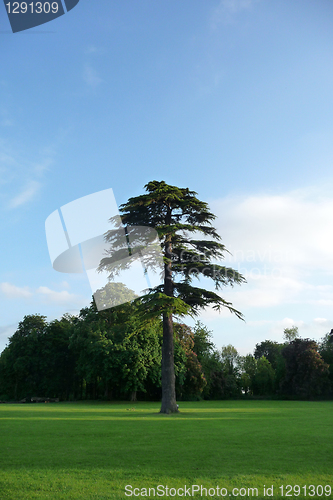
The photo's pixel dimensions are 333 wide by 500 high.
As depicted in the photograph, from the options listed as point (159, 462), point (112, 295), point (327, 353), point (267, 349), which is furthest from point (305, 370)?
point (159, 462)

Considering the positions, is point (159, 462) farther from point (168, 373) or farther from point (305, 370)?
point (305, 370)

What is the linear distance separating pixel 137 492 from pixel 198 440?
528 centimetres

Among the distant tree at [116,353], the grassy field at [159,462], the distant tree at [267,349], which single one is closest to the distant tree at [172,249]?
the grassy field at [159,462]

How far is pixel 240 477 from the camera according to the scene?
672 cm

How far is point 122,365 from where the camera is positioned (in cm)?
3972

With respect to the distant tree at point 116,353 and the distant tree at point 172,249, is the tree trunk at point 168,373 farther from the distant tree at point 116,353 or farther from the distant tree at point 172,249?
the distant tree at point 116,353

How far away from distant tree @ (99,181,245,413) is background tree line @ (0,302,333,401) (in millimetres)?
13876

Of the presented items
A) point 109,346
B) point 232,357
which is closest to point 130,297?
point 109,346

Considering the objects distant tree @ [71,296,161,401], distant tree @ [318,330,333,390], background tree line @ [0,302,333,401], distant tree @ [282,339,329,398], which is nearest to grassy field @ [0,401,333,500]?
background tree line @ [0,302,333,401]

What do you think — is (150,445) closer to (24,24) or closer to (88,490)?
(88,490)

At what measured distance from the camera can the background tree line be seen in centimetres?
4044

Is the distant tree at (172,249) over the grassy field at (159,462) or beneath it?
over

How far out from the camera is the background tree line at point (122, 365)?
40.4m

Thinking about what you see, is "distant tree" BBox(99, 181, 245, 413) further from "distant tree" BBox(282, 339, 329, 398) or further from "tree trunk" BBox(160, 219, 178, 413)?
"distant tree" BBox(282, 339, 329, 398)
